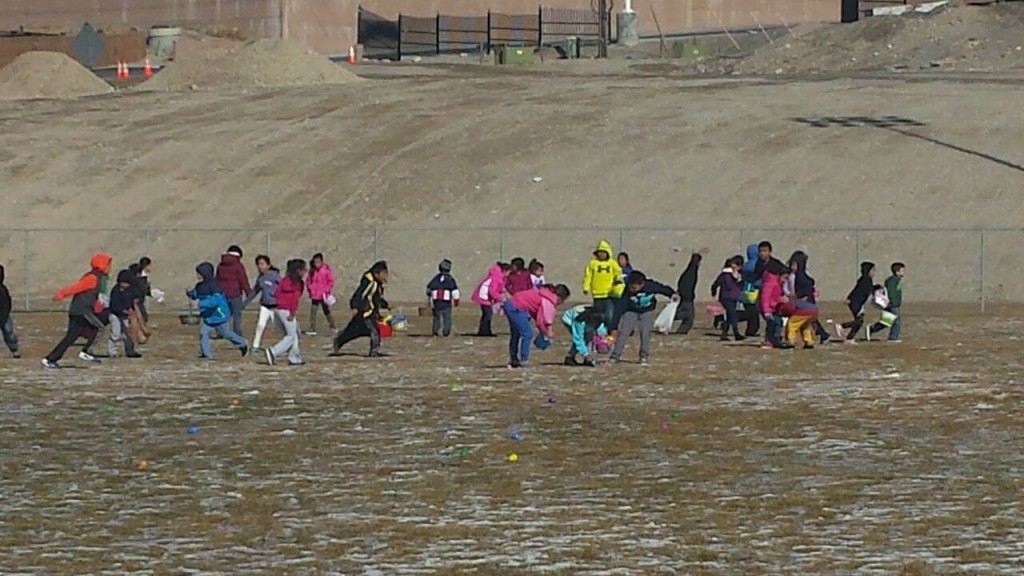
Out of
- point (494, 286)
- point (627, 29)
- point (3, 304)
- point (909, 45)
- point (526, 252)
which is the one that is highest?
point (627, 29)

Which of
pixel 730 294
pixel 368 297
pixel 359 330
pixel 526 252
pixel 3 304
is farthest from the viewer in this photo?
pixel 526 252

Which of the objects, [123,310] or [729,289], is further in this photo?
[729,289]

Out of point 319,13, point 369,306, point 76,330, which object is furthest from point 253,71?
point 76,330

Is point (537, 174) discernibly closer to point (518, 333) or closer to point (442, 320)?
point (442, 320)

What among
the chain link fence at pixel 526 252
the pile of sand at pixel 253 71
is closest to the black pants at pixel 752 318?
the chain link fence at pixel 526 252

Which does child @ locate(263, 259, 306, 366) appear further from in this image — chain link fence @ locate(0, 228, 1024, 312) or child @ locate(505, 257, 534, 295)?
chain link fence @ locate(0, 228, 1024, 312)

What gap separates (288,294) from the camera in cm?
2397

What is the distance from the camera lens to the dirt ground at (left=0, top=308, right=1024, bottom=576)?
39.5 ft

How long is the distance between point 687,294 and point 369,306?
702cm

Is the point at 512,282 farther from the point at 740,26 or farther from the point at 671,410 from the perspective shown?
the point at 740,26

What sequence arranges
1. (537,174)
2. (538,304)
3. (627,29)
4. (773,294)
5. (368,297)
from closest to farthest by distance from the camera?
(538,304), (368,297), (773,294), (537,174), (627,29)

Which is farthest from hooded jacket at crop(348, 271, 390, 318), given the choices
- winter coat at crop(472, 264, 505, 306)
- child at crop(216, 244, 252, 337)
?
winter coat at crop(472, 264, 505, 306)

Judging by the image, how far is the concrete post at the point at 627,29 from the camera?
8244 cm

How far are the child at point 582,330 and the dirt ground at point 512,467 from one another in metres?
0.50
